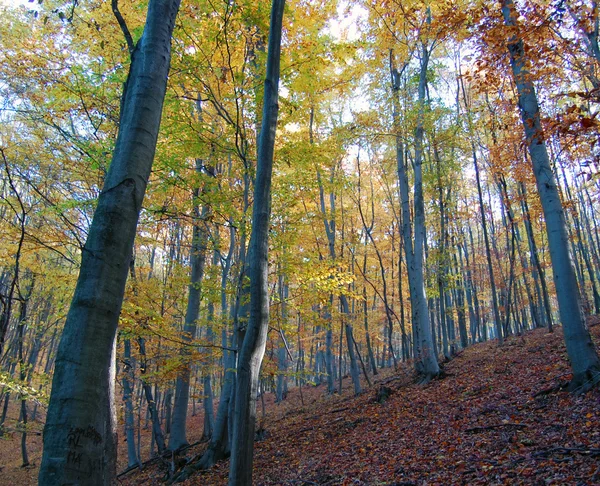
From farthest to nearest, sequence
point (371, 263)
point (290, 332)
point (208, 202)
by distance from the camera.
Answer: point (371, 263) < point (290, 332) < point (208, 202)

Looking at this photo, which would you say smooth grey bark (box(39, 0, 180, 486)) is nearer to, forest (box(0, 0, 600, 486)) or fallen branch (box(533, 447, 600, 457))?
forest (box(0, 0, 600, 486))

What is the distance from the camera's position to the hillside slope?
13.7ft

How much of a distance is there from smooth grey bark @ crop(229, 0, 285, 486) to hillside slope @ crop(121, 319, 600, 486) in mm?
2450

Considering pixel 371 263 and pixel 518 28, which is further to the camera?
pixel 371 263

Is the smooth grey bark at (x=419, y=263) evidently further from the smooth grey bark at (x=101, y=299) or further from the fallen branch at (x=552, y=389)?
the smooth grey bark at (x=101, y=299)

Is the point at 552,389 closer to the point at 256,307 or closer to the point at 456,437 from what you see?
the point at 456,437

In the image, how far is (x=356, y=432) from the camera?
807cm

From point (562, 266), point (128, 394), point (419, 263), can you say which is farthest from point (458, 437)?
point (128, 394)

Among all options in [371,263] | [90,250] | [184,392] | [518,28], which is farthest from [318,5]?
[371,263]

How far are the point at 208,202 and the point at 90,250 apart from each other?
607 cm

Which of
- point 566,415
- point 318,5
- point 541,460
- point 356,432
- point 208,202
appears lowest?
point 356,432

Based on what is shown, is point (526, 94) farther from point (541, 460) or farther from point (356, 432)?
point (356, 432)

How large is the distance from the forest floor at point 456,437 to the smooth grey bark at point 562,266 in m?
0.47

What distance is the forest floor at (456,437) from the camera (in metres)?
4.18
